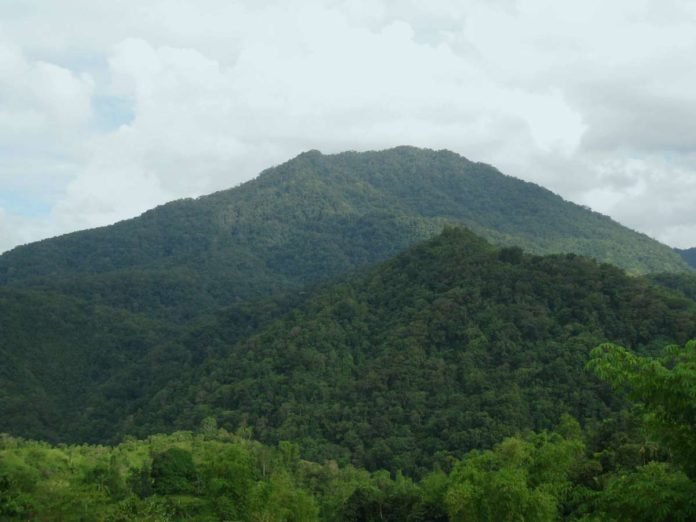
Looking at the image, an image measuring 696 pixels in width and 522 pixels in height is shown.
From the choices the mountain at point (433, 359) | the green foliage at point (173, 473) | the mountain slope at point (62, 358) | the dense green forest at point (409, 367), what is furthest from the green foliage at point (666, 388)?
the mountain slope at point (62, 358)

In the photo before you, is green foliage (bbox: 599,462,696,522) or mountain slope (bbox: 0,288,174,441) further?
mountain slope (bbox: 0,288,174,441)

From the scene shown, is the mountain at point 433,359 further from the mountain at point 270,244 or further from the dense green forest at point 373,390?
the mountain at point 270,244

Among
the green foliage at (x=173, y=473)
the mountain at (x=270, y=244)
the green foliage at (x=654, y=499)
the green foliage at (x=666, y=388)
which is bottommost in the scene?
the green foliage at (x=173, y=473)

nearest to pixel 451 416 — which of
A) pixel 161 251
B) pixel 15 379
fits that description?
pixel 15 379

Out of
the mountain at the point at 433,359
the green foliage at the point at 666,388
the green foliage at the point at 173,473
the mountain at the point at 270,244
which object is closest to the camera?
the green foliage at the point at 666,388

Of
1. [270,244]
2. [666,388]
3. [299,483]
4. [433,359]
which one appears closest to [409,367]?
[433,359]

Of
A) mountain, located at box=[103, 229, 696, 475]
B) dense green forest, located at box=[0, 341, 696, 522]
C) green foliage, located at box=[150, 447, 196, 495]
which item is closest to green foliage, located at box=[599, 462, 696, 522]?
dense green forest, located at box=[0, 341, 696, 522]

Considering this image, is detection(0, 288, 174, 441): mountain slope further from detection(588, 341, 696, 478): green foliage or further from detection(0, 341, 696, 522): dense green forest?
detection(588, 341, 696, 478): green foliage

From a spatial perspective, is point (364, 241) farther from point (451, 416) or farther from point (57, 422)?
point (451, 416)

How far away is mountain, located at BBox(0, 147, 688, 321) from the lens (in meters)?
143

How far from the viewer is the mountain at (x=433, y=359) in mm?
59531

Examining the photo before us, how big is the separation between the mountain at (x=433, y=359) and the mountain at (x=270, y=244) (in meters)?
54.4

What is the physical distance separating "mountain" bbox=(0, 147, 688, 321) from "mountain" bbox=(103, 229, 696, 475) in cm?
5442

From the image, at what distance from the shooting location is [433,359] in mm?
69562
